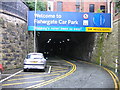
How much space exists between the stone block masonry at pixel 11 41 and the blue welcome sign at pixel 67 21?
277cm

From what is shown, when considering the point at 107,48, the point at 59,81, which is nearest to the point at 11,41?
the point at 59,81

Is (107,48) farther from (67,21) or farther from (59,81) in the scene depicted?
(59,81)

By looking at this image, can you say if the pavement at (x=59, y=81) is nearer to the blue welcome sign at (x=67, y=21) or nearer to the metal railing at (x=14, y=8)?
the metal railing at (x=14, y=8)

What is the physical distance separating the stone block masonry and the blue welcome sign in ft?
9.09

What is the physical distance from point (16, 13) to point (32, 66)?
6.57m

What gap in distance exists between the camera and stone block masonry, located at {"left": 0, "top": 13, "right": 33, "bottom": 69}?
13484 millimetres

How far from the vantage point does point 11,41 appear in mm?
Answer: 14695

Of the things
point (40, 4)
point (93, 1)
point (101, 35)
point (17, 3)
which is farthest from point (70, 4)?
point (17, 3)

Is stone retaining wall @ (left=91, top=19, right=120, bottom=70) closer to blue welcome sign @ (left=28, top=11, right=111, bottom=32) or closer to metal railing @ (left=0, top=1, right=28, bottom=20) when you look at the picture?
blue welcome sign @ (left=28, top=11, right=111, bottom=32)

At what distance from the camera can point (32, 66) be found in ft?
41.5

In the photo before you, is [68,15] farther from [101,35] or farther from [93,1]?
[93,1]

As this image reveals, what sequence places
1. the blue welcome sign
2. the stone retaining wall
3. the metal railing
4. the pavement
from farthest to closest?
the blue welcome sign
the stone retaining wall
the metal railing
the pavement

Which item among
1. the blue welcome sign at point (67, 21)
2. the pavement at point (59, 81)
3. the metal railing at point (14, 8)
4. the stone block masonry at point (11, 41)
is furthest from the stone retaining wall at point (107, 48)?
the metal railing at point (14, 8)

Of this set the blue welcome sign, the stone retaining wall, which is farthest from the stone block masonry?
the stone retaining wall
